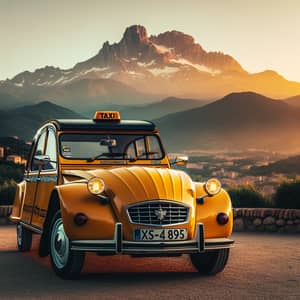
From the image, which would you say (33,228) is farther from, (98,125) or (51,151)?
(98,125)

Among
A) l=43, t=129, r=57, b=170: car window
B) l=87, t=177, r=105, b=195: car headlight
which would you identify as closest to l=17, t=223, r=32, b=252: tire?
l=43, t=129, r=57, b=170: car window

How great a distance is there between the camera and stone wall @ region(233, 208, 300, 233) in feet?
54.4

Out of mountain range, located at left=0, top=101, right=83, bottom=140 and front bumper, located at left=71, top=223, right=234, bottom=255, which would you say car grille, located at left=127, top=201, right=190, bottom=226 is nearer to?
front bumper, located at left=71, top=223, right=234, bottom=255

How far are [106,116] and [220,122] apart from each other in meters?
152

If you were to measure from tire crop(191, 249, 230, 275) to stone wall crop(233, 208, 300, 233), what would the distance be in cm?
776

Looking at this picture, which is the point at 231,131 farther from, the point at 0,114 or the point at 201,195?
the point at 201,195

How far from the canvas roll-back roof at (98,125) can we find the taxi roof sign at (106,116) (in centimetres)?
5

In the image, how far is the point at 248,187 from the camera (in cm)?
1986

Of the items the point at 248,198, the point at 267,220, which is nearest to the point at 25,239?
the point at 267,220

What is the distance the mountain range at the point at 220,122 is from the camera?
452 ft

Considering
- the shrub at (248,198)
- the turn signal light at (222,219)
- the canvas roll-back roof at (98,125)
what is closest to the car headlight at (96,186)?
the turn signal light at (222,219)

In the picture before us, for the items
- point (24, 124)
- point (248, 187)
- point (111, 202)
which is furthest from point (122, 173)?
point (24, 124)

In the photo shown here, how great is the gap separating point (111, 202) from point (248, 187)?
12063 millimetres

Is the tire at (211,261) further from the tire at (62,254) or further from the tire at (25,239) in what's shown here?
the tire at (25,239)
